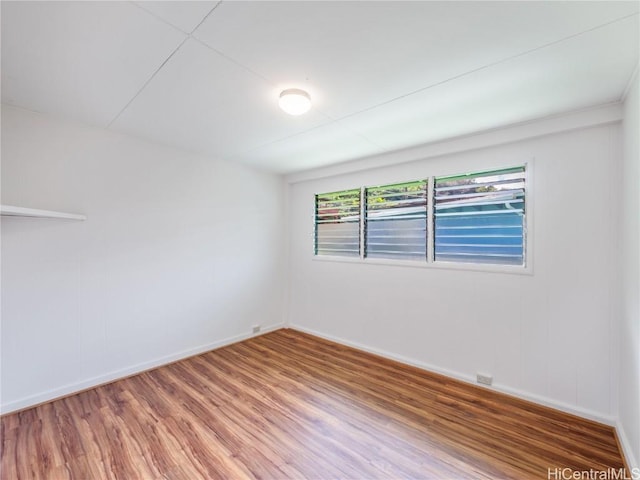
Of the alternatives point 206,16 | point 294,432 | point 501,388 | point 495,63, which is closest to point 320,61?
point 206,16

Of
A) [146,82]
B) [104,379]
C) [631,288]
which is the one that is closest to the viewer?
[631,288]

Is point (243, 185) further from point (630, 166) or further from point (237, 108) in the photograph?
point (630, 166)

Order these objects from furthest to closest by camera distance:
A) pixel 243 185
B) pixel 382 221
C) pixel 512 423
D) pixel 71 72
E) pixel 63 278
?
1. pixel 243 185
2. pixel 382 221
3. pixel 63 278
4. pixel 512 423
5. pixel 71 72

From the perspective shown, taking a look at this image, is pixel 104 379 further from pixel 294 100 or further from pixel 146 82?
pixel 294 100

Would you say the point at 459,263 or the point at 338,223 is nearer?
the point at 459,263

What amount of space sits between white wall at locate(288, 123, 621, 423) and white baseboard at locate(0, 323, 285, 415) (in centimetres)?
220

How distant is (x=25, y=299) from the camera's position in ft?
7.70

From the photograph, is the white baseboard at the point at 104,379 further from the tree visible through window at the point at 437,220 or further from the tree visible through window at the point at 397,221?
the tree visible through window at the point at 397,221

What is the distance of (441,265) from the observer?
2.99 m

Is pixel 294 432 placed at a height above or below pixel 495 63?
below

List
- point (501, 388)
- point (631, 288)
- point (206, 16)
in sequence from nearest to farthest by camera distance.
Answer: point (206, 16) < point (631, 288) < point (501, 388)

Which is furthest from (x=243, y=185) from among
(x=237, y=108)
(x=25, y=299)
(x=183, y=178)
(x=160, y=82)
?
(x=25, y=299)

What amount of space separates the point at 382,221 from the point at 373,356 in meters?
1.69

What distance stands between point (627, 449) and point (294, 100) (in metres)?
3.21
